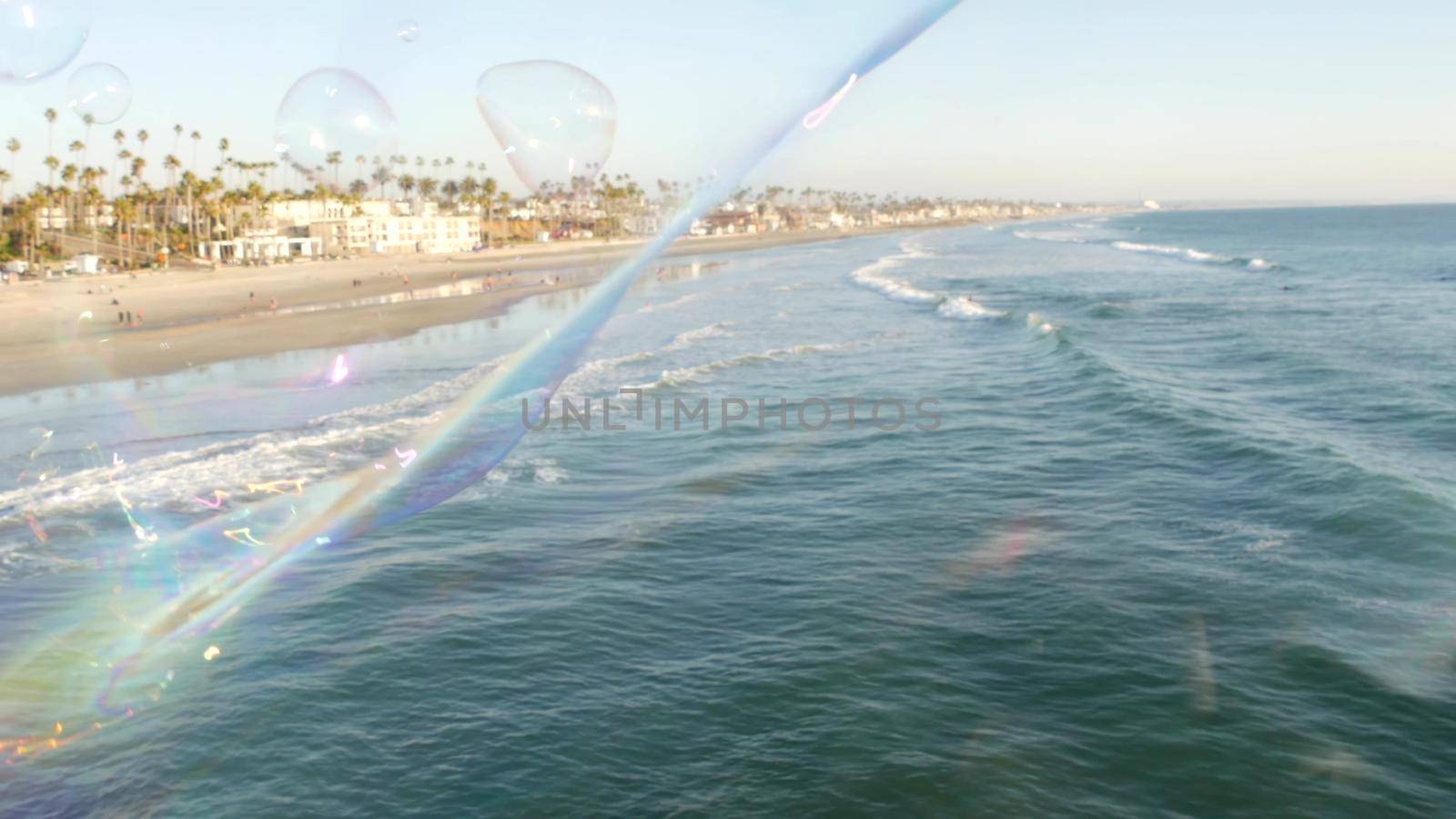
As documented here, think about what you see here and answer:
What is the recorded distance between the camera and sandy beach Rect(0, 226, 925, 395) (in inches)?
1206

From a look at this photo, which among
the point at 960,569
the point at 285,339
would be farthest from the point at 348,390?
the point at 960,569

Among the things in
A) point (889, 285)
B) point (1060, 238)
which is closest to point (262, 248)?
point (889, 285)

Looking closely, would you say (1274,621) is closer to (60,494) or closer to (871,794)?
(871,794)

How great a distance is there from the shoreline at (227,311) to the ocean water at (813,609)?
344cm

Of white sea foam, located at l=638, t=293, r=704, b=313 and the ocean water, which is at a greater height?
white sea foam, located at l=638, t=293, r=704, b=313

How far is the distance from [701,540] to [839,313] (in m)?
27.8

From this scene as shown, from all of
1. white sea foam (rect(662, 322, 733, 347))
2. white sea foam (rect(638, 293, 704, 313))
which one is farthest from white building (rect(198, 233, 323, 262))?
white sea foam (rect(662, 322, 733, 347))

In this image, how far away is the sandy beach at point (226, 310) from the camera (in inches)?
1206

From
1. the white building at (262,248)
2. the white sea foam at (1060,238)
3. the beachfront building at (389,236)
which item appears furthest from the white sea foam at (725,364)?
the white sea foam at (1060,238)

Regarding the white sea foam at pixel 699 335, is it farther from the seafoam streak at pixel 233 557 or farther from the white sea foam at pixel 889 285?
the seafoam streak at pixel 233 557

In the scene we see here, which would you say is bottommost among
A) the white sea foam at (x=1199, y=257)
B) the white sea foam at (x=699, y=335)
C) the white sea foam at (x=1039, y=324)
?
the white sea foam at (x=699, y=335)

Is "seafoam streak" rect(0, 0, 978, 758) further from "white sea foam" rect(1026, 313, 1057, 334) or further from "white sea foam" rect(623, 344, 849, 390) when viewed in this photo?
"white sea foam" rect(1026, 313, 1057, 334)

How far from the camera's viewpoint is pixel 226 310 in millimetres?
46656

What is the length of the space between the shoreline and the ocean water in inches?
135
